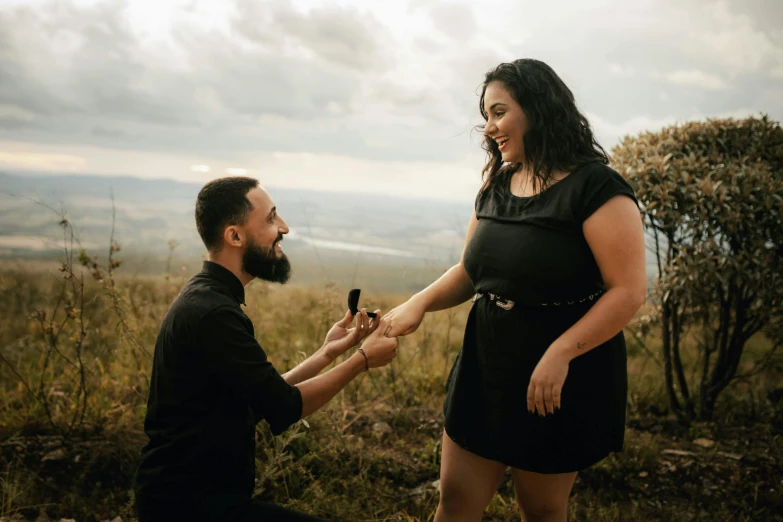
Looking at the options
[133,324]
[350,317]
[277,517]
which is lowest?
[277,517]

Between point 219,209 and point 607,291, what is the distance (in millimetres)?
1487

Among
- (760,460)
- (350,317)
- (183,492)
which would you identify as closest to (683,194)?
(760,460)

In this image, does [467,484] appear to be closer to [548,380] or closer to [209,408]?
[548,380]

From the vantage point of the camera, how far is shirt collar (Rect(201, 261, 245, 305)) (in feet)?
7.52

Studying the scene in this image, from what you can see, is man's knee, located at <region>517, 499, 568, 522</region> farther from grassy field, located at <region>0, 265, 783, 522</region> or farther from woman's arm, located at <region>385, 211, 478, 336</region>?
grassy field, located at <region>0, 265, 783, 522</region>

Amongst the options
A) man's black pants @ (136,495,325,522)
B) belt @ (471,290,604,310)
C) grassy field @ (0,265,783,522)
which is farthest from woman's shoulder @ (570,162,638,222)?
grassy field @ (0,265,783,522)

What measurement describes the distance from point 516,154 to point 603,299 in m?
0.70

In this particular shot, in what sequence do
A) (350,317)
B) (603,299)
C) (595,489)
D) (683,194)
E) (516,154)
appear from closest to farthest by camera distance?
(603,299)
(516,154)
(350,317)
(595,489)
(683,194)

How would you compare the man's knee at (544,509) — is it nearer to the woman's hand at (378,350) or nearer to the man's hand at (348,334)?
the woman's hand at (378,350)

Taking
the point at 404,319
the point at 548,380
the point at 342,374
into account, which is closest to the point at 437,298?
the point at 404,319

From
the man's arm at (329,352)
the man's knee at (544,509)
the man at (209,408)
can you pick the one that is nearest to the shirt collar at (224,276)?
the man at (209,408)

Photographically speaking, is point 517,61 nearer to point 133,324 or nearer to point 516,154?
point 516,154

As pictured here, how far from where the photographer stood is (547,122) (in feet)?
7.55

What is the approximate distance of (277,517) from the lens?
210 centimetres
